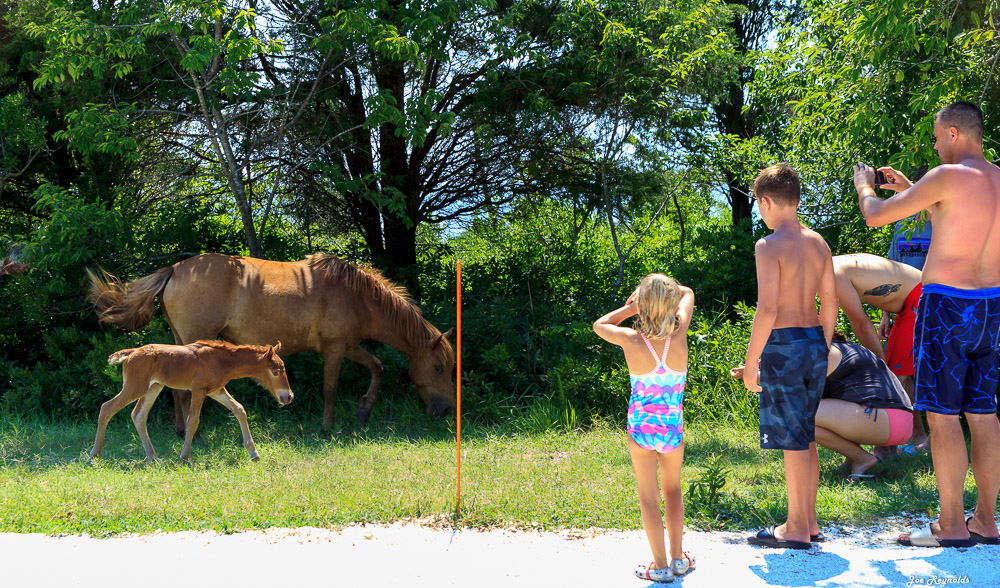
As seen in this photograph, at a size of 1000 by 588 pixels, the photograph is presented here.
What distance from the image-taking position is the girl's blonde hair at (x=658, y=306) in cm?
365

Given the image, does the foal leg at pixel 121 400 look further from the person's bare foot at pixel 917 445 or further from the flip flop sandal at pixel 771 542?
the person's bare foot at pixel 917 445

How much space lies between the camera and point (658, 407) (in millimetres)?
3670

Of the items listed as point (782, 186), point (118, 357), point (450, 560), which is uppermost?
point (782, 186)

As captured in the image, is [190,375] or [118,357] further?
[190,375]

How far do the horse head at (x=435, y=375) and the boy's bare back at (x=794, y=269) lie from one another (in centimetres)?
439

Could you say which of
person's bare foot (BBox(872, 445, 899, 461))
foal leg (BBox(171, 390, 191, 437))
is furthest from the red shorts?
foal leg (BBox(171, 390, 191, 437))

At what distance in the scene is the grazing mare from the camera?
6.31 metres

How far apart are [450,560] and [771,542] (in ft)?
5.84

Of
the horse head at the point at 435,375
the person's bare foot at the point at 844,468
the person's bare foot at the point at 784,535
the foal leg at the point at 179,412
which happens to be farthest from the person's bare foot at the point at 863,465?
the foal leg at the point at 179,412

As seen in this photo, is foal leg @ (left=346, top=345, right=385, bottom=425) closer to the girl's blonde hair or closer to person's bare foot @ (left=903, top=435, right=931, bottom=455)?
the girl's blonde hair

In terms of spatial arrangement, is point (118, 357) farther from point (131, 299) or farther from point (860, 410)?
point (860, 410)

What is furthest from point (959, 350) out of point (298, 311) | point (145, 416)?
point (145, 416)

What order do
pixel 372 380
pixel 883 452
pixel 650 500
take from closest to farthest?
pixel 650 500 → pixel 883 452 → pixel 372 380

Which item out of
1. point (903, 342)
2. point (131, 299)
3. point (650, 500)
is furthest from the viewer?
point (131, 299)
